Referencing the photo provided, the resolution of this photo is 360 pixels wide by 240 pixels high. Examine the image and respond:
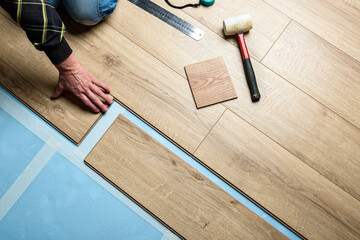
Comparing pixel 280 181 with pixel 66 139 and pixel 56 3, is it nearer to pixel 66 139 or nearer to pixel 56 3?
pixel 66 139

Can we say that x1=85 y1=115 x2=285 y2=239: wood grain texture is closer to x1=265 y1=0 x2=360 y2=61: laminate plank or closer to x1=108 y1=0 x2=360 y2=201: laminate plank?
x1=108 y1=0 x2=360 y2=201: laminate plank

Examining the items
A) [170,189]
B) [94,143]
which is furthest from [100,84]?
[170,189]

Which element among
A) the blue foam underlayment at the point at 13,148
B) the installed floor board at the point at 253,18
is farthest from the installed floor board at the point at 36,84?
the installed floor board at the point at 253,18

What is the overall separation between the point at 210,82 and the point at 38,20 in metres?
0.78

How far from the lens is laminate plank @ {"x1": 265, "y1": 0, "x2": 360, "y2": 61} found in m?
1.42

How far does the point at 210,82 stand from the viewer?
1.35m

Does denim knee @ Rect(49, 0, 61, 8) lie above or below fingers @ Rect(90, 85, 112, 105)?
above

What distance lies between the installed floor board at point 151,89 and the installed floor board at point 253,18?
332mm

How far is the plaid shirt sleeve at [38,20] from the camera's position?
979mm

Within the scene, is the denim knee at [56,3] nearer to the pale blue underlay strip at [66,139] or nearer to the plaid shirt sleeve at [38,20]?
the plaid shirt sleeve at [38,20]

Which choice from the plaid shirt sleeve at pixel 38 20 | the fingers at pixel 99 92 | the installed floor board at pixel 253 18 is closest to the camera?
the plaid shirt sleeve at pixel 38 20

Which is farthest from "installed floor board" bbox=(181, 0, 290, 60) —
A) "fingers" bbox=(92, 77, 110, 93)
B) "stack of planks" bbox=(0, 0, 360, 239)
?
"fingers" bbox=(92, 77, 110, 93)

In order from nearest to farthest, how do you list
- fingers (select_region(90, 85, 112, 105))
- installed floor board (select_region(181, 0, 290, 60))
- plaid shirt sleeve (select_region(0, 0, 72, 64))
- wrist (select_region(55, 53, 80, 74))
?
plaid shirt sleeve (select_region(0, 0, 72, 64)) → wrist (select_region(55, 53, 80, 74)) → fingers (select_region(90, 85, 112, 105)) → installed floor board (select_region(181, 0, 290, 60))

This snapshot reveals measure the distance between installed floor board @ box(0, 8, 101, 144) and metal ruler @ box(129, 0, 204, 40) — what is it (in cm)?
57
